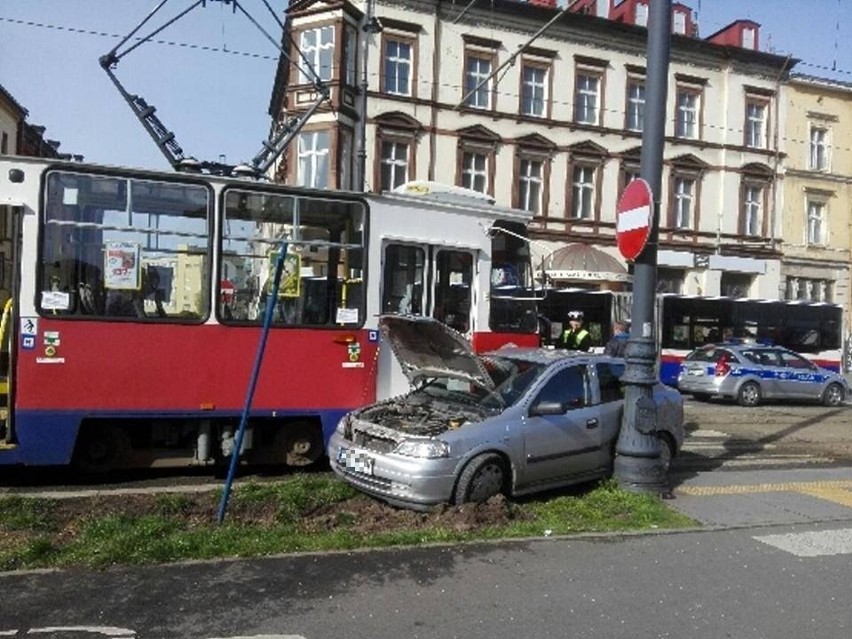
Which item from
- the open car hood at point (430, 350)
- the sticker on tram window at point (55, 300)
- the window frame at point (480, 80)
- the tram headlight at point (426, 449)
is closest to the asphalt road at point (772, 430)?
the open car hood at point (430, 350)

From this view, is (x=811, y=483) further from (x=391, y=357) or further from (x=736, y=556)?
(x=391, y=357)

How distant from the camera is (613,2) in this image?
37344 millimetres

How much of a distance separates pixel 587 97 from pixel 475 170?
19.5 feet

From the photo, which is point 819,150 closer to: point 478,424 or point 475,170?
point 475,170

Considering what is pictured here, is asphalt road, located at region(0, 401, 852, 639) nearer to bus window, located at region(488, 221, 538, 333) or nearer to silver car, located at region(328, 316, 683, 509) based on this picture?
silver car, located at region(328, 316, 683, 509)

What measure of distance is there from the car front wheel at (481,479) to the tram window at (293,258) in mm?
2406

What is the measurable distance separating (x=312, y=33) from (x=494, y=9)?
723 cm

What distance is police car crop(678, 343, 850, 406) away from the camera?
20547 millimetres

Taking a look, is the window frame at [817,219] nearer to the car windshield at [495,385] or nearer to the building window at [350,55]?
the building window at [350,55]

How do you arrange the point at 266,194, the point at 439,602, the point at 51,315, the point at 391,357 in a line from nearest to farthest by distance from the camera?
the point at 439,602
the point at 51,315
the point at 266,194
the point at 391,357

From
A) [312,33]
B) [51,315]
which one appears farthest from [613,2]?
[51,315]

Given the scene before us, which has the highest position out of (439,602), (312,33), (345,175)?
(312,33)

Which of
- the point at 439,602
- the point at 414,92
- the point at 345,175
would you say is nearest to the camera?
the point at 439,602

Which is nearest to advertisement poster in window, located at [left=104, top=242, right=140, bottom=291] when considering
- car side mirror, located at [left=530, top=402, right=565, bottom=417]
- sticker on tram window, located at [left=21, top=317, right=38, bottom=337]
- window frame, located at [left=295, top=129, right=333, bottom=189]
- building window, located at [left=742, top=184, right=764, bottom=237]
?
sticker on tram window, located at [left=21, top=317, right=38, bottom=337]
